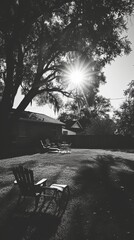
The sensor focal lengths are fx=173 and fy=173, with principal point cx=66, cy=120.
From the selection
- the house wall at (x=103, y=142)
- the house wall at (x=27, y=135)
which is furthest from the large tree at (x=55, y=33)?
the house wall at (x=103, y=142)

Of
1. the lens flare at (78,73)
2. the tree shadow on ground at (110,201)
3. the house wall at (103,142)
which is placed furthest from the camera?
the house wall at (103,142)

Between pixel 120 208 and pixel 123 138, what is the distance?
2804cm

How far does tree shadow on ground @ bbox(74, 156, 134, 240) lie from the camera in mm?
4242

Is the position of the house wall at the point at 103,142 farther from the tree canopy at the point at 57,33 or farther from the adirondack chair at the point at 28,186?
the adirondack chair at the point at 28,186

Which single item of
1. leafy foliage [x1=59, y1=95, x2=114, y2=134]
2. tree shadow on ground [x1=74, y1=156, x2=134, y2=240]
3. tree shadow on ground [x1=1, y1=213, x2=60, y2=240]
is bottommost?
tree shadow on ground [x1=1, y1=213, x2=60, y2=240]

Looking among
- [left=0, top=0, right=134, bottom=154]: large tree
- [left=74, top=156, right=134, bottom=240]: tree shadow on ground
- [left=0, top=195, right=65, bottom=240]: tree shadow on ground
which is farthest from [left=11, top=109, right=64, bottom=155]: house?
[left=0, top=195, right=65, bottom=240]: tree shadow on ground

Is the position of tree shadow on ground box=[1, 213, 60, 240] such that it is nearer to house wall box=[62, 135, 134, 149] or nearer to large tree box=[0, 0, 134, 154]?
large tree box=[0, 0, 134, 154]

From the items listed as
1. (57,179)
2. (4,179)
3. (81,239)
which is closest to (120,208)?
(81,239)

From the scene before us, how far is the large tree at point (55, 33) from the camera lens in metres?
11.2

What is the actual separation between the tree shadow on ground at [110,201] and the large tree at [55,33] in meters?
9.70

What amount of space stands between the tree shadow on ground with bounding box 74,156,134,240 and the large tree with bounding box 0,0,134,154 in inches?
382

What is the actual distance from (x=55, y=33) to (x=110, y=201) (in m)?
15.9

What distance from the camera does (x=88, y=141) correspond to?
32750 mm

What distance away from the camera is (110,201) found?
20.1 feet
